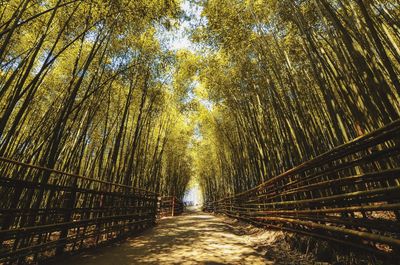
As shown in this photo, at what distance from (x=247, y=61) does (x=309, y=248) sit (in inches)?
176

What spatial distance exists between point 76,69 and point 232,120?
6.60m

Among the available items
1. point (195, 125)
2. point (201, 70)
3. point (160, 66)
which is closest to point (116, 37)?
point (160, 66)

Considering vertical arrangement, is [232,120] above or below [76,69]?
above

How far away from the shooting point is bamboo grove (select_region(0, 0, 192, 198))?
10.5 ft

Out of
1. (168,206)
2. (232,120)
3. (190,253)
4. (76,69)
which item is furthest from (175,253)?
(168,206)

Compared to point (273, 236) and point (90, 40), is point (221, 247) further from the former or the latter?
point (90, 40)

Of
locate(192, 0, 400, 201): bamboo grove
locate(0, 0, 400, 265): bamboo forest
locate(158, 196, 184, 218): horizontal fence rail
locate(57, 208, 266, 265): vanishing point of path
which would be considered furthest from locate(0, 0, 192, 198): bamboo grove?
locate(158, 196, 184, 218): horizontal fence rail

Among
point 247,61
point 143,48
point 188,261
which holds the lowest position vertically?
point 188,261

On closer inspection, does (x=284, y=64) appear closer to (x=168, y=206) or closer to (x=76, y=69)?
(x=76, y=69)

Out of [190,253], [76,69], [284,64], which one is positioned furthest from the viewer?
[284,64]

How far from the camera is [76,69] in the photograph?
4.20 meters

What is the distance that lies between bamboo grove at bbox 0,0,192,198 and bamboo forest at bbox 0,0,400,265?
1.7 inches

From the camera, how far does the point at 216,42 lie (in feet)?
19.1

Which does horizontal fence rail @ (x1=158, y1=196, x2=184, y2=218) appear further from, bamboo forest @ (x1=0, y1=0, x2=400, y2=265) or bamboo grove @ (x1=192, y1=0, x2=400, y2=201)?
bamboo grove @ (x1=192, y1=0, x2=400, y2=201)
